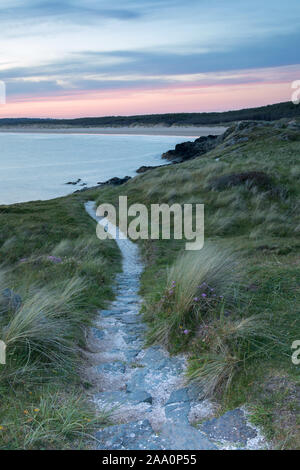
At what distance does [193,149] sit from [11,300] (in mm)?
60438

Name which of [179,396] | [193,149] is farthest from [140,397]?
[193,149]

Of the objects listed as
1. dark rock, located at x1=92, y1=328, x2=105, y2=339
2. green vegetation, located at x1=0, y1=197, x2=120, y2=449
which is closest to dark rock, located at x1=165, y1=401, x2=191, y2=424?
green vegetation, located at x1=0, y1=197, x2=120, y2=449

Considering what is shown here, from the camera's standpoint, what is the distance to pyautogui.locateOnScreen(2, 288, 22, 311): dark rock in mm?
6023

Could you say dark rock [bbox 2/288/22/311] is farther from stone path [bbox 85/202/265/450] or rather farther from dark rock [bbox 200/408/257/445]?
dark rock [bbox 200/408/257/445]

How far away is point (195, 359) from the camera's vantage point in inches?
193

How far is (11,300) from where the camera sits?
6152 millimetres

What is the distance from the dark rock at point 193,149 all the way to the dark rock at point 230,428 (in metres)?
54.7

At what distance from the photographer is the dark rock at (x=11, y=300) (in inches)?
237

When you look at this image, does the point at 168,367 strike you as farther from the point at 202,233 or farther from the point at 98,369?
the point at 202,233

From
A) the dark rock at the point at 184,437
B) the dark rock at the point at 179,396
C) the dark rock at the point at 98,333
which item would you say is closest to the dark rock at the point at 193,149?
the dark rock at the point at 98,333
